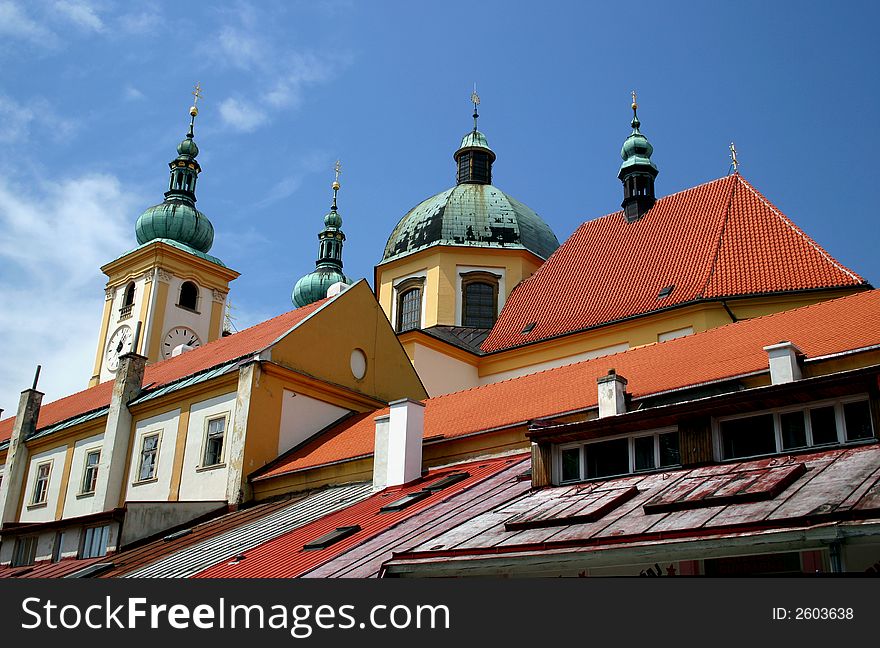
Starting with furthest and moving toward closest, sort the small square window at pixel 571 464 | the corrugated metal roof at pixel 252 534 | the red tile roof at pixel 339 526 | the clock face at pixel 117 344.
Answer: the clock face at pixel 117 344 < the corrugated metal roof at pixel 252 534 < the red tile roof at pixel 339 526 < the small square window at pixel 571 464

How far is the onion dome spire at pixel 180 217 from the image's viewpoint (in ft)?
156

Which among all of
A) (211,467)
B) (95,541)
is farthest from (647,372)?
(95,541)

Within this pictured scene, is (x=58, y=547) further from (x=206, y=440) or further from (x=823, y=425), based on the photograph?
(x=823, y=425)

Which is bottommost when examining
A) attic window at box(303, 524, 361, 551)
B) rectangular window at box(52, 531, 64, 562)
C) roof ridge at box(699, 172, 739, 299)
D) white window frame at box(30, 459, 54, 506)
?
attic window at box(303, 524, 361, 551)

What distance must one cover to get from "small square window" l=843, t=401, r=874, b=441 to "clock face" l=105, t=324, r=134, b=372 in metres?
38.7

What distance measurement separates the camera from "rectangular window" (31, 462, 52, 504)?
2642 centimetres

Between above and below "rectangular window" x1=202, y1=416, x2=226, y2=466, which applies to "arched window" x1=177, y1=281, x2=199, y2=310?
above

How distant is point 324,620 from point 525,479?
21.4 feet

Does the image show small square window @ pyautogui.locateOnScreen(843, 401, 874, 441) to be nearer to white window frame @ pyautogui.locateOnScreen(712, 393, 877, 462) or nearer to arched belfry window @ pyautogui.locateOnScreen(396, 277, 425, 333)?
white window frame @ pyautogui.locateOnScreen(712, 393, 877, 462)

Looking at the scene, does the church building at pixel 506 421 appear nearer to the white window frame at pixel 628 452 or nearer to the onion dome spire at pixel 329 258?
the white window frame at pixel 628 452

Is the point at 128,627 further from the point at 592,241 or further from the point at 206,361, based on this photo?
the point at 592,241

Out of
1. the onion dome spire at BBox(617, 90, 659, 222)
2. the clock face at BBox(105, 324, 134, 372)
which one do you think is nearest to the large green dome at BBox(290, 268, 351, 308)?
the clock face at BBox(105, 324, 134, 372)

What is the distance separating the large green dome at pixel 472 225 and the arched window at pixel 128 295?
18.9 meters

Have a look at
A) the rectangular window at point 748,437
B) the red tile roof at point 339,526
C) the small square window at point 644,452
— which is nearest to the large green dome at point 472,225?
the red tile roof at point 339,526
